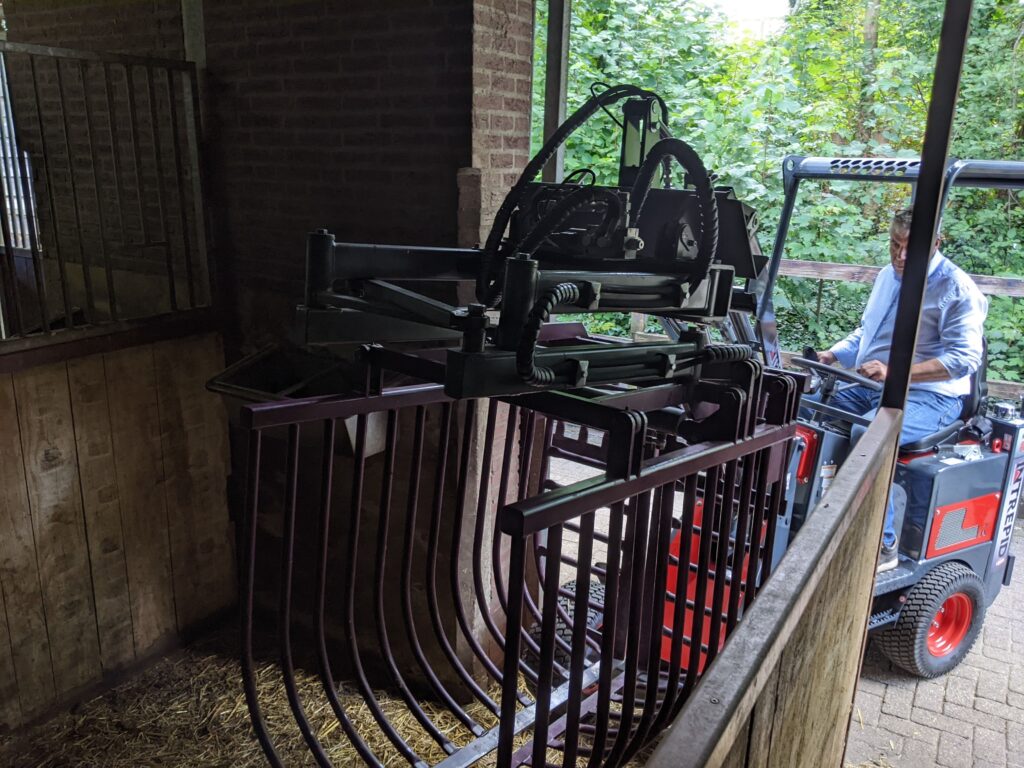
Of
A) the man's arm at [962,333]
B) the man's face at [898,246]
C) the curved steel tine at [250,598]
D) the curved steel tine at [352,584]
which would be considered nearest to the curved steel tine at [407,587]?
the curved steel tine at [352,584]

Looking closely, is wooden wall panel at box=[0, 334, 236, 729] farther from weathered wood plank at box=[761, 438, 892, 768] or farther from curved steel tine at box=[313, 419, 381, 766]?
weathered wood plank at box=[761, 438, 892, 768]

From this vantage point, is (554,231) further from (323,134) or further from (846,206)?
(846,206)

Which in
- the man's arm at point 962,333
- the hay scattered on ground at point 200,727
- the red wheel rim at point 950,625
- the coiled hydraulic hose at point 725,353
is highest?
the coiled hydraulic hose at point 725,353

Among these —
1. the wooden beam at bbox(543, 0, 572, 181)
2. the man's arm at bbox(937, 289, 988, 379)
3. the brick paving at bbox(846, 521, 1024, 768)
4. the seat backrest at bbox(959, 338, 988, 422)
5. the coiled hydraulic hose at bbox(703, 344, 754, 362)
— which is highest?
the wooden beam at bbox(543, 0, 572, 181)

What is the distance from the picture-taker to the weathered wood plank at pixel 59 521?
328cm

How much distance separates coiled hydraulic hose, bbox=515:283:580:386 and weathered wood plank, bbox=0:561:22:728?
279 cm

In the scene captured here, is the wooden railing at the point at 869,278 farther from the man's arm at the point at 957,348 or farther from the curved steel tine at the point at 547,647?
the curved steel tine at the point at 547,647

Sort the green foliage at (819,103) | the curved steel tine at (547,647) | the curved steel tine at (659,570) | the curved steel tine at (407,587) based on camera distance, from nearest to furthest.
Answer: the curved steel tine at (547,647)
the curved steel tine at (659,570)
the curved steel tine at (407,587)
the green foliage at (819,103)

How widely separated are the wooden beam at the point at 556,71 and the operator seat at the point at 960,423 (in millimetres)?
1966

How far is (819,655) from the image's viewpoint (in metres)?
1.71

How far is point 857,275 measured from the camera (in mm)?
5840

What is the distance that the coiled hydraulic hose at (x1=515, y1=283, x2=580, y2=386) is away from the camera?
4.79ft

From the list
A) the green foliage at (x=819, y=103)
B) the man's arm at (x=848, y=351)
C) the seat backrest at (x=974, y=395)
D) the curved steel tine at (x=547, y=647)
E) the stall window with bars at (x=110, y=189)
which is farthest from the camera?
the green foliage at (x=819, y=103)

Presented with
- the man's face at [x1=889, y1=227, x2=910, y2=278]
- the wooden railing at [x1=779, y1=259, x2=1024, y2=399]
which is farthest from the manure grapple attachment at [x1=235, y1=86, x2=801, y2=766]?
the wooden railing at [x1=779, y1=259, x2=1024, y2=399]
